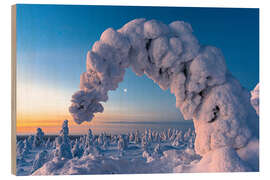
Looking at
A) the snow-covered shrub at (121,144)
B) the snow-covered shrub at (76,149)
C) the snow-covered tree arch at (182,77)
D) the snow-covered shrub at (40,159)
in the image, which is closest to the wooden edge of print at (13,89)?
the snow-covered shrub at (40,159)

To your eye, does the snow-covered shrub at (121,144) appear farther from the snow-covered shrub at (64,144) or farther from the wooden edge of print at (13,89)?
the wooden edge of print at (13,89)

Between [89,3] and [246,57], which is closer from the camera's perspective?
[89,3]

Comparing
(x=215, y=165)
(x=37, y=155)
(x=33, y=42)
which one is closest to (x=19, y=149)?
(x=37, y=155)

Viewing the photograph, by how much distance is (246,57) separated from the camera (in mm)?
6480

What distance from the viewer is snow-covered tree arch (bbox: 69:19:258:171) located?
534cm

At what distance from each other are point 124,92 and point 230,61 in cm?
217

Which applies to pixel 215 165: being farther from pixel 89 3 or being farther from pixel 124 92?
pixel 89 3

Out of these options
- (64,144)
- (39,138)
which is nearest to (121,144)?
(64,144)

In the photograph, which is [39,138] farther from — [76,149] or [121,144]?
[121,144]

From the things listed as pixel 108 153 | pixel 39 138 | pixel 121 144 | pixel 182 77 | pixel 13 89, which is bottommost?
pixel 108 153

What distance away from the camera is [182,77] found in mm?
5625

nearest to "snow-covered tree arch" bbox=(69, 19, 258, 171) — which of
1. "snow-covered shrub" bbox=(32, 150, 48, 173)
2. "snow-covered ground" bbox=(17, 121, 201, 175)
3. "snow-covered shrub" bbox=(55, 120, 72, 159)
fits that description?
"snow-covered ground" bbox=(17, 121, 201, 175)

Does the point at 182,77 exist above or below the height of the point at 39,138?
above

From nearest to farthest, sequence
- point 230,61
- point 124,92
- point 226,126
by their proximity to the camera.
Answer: point 226,126
point 124,92
point 230,61
